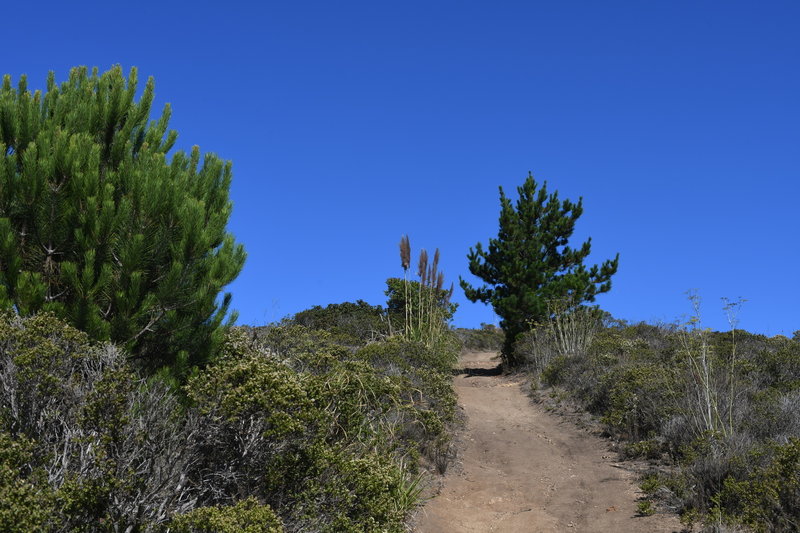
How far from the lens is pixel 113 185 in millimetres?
7172

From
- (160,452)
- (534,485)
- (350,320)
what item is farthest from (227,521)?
(350,320)

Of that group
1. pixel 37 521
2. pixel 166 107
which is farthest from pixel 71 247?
pixel 37 521

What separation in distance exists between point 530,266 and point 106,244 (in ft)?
51.3

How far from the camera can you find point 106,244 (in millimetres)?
6758

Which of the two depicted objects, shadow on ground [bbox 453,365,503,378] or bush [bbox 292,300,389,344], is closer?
bush [bbox 292,300,389,344]

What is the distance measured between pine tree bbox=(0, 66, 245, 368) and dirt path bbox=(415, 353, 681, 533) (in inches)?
141

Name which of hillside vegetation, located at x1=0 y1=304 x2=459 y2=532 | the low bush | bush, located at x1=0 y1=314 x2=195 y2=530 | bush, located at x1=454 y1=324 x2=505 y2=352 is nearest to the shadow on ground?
the low bush

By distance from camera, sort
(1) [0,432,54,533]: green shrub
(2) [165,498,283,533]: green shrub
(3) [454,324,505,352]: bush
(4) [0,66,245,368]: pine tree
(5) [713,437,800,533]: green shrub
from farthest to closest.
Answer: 1. (3) [454,324,505,352]: bush
2. (4) [0,66,245,368]: pine tree
3. (5) [713,437,800,533]: green shrub
4. (2) [165,498,283,533]: green shrub
5. (1) [0,432,54,533]: green shrub

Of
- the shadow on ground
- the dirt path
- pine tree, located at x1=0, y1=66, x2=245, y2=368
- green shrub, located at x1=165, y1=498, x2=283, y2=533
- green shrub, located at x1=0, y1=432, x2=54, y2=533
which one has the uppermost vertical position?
pine tree, located at x1=0, y1=66, x2=245, y2=368

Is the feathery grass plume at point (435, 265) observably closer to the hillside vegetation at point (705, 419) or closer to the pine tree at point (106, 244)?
the hillside vegetation at point (705, 419)

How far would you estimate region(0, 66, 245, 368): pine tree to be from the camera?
6.70m

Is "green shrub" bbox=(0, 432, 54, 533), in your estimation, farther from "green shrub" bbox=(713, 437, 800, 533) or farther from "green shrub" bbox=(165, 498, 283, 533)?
"green shrub" bbox=(713, 437, 800, 533)

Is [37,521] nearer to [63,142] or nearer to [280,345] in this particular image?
[63,142]

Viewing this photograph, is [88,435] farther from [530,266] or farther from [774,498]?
[530,266]
